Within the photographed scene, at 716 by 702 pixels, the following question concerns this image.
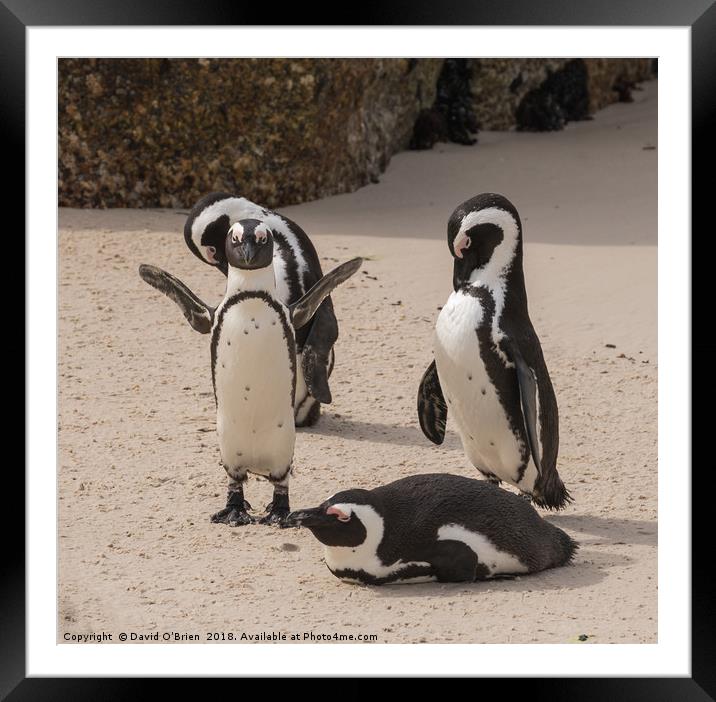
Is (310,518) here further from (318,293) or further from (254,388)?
(318,293)

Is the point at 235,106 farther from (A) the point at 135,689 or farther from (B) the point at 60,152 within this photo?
(A) the point at 135,689

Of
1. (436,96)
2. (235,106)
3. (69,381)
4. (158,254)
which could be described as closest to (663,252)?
(69,381)

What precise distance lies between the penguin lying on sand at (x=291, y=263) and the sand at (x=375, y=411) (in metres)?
0.41

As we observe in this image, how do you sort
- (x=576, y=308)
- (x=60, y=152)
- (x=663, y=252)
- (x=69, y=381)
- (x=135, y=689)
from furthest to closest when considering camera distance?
(x=60, y=152) < (x=576, y=308) < (x=69, y=381) < (x=663, y=252) < (x=135, y=689)

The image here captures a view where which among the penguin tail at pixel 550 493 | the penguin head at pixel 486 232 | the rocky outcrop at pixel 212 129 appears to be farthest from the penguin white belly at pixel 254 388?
the rocky outcrop at pixel 212 129

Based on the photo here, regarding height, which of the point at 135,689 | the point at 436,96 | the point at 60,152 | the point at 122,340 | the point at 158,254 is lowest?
the point at 135,689

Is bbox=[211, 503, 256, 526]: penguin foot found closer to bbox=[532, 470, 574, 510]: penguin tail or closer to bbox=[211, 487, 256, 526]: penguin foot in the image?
bbox=[211, 487, 256, 526]: penguin foot

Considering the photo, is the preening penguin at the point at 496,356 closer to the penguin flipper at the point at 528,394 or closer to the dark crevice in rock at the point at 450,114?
the penguin flipper at the point at 528,394

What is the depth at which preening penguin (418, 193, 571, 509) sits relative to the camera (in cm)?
436

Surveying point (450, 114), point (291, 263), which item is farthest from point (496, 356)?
point (450, 114)

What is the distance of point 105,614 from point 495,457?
1431 millimetres

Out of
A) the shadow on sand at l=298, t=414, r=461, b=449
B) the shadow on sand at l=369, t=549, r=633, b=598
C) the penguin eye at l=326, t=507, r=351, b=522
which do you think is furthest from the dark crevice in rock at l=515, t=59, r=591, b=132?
the penguin eye at l=326, t=507, r=351, b=522

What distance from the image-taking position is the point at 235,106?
8.34 meters

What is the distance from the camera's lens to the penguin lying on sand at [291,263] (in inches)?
183
